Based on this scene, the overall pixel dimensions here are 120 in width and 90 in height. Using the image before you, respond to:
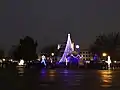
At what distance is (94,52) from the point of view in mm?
139750

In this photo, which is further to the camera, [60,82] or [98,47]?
[98,47]

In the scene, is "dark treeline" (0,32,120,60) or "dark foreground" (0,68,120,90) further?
"dark treeline" (0,32,120,60)

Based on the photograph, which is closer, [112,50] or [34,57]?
[112,50]

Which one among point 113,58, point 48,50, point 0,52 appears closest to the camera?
point 113,58

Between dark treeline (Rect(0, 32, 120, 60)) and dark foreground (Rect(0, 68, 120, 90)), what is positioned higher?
dark treeline (Rect(0, 32, 120, 60))

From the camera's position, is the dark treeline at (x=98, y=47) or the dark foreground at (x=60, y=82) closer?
the dark foreground at (x=60, y=82)

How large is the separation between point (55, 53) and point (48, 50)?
1207 cm

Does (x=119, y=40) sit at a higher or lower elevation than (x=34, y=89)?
higher

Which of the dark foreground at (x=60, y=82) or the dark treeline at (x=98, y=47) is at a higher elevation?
the dark treeline at (x=98, y=47)

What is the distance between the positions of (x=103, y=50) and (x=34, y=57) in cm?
2682

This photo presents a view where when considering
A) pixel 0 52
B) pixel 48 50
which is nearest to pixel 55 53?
pixel 48 50

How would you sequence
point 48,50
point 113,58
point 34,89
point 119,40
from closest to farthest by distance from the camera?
point 34,89 → point 113,58 → point 119,40 → point 48,50

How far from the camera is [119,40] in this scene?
13862 cm

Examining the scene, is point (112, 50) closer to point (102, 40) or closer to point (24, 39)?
point (102, 40)
